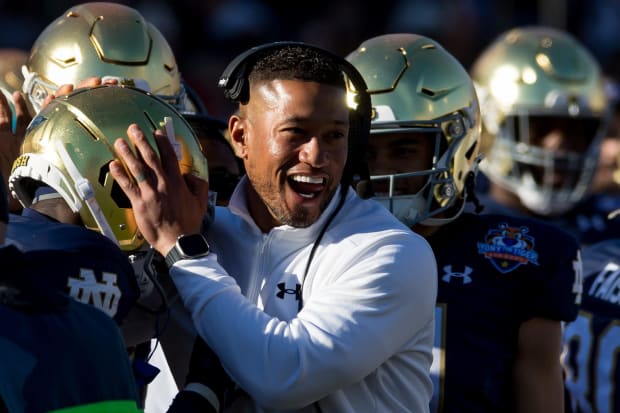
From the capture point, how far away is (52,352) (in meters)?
1.85

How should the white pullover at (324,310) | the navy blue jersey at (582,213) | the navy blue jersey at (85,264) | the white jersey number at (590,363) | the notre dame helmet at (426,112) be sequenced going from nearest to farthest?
1. the navy blue jersey at (85,264)
2. the white pullover at (324,310)
3. the notre dame helmet at (426,112)
4. the white jersey number at (590,363)
5. the navy blue jersey at (582,213)

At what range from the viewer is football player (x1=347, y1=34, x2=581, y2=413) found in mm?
3199

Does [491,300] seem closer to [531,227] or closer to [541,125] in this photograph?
[531,227]

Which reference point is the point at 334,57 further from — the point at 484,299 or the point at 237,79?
the point at 484,299

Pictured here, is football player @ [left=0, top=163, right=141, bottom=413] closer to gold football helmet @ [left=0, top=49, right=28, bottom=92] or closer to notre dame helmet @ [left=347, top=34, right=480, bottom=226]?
notre dame helmet @ [left=347, top=34, right=480, bottom=226]

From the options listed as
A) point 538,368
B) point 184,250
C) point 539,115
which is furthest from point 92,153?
point 539,115

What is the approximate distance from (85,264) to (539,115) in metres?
3.50

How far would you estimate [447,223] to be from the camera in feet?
11.2

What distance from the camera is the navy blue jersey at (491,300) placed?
3197 mm

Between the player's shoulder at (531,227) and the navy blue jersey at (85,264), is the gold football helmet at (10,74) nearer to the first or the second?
the navy blue jersey at (85,264)

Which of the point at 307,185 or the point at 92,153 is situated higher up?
the point at 92,153

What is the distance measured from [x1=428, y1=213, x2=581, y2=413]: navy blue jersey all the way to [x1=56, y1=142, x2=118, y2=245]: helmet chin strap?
3.81 feet

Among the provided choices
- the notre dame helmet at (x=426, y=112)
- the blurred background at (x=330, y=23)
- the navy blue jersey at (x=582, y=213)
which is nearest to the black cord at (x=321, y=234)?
the notre dame helmet at (x=426, y=112)

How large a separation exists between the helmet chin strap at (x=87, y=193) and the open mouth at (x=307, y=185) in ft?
1.42
